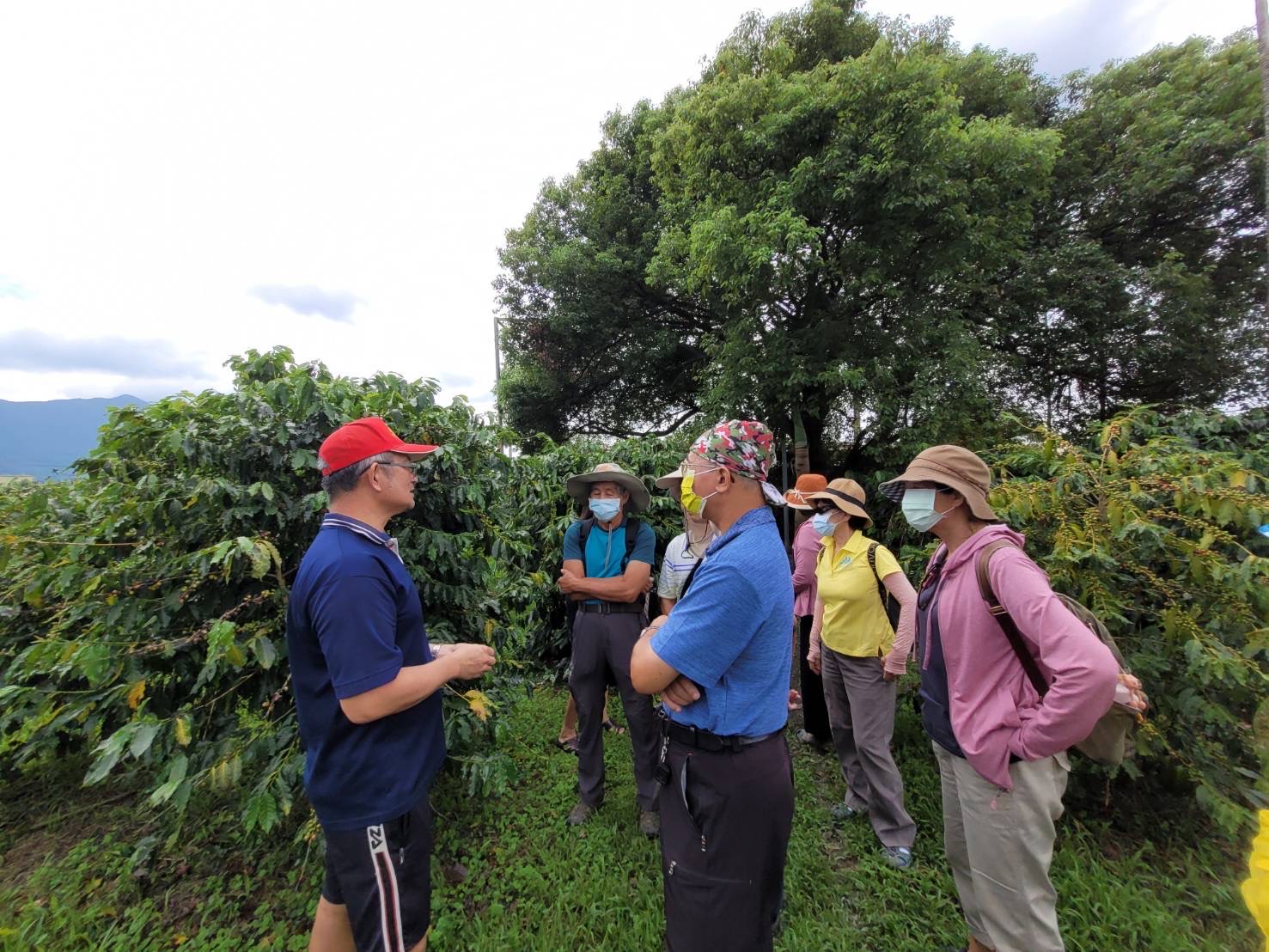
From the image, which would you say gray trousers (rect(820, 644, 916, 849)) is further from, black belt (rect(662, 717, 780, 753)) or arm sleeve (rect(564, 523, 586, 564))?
arm sleeve (rect(564, 523, 586, 564))

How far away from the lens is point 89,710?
2459mm

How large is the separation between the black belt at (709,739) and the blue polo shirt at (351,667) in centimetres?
88

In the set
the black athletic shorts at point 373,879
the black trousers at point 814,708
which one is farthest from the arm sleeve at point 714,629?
the black trousers at point 814,708

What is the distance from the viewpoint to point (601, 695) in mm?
3211

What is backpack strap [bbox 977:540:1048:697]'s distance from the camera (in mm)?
1724

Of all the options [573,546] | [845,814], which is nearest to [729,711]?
[573,546]

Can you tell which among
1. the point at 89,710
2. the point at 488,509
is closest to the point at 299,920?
the point at 89,710

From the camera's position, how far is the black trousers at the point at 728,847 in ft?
5.11

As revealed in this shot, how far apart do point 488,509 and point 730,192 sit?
8167 mm

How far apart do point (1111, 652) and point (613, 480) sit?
7.95ft

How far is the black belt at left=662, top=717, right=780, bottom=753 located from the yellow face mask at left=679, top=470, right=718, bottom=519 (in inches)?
26.3

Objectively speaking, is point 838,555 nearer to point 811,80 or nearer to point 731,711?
point 731,711

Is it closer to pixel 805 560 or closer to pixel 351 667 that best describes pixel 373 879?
pixel 351 667

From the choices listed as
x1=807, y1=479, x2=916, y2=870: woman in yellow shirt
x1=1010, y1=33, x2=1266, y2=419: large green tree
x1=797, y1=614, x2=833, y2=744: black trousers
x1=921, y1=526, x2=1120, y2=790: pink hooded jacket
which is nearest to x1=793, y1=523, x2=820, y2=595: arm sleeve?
x1=797, y1=614, x2=833, y2=744: black trousers
